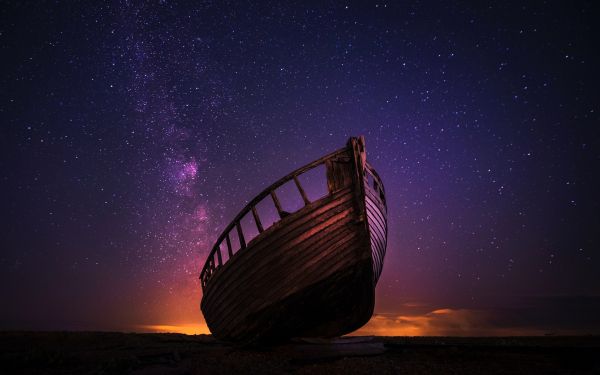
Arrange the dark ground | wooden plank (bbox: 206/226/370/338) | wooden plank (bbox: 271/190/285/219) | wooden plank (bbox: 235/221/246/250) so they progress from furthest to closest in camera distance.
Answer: wooden plank (bbox: 235/221/246/250) < wooden plank (bbox: 271/190/285/219) < wooden plank (bbox: 206/226/370/338) < the dark ground

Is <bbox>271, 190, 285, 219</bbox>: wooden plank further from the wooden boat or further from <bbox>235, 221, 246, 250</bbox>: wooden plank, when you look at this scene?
<bbox>235, 221, 246, 250</bbox>: wooden plank

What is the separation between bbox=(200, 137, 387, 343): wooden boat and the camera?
6.52 meters

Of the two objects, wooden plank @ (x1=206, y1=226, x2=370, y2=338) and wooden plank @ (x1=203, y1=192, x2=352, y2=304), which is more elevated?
wooden plank @ (x1=203, y1=192, x2=352, y2=304)

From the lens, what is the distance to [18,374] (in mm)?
5250

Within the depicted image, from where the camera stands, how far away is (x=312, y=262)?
6500mm

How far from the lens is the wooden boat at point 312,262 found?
652cm

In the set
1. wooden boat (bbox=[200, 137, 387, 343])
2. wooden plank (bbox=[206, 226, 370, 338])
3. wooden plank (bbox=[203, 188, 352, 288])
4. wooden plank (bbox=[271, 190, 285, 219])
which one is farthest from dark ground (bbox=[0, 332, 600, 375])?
wooden plank (bbox=[271, 190, 285, 219])

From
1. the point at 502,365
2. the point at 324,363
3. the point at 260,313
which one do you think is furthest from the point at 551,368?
the point at 260,313

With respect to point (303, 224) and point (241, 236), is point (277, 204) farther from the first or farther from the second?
point (241, 236)

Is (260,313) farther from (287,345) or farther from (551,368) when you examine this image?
(551,368)

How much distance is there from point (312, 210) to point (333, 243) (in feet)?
2.66

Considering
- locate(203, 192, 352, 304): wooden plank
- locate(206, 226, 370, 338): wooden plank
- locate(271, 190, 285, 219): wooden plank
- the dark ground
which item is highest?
locate(271, 190, 285, 219): wooden plank

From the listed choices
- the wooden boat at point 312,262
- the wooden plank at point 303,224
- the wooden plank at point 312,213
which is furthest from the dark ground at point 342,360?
the wooden plank at point 312,213

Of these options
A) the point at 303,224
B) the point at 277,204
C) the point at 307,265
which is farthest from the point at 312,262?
the point at 277,204
